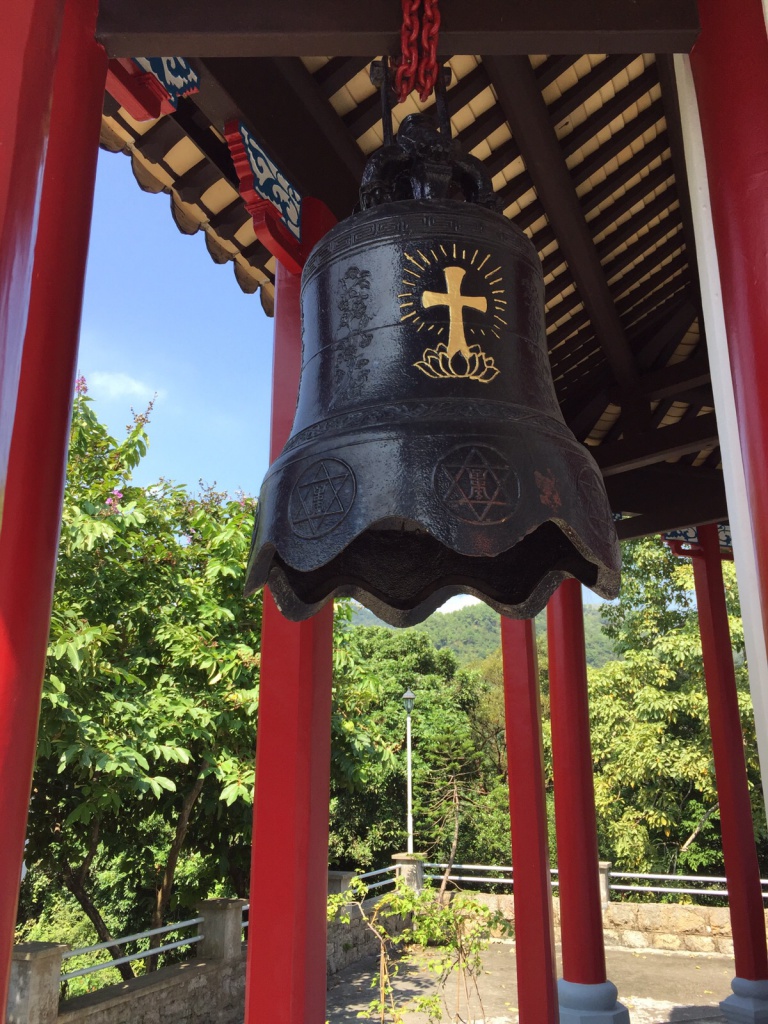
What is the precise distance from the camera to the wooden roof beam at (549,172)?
292cm

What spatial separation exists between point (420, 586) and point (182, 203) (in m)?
2.03

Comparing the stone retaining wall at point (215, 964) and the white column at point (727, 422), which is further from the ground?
the white column at point (727, 422)

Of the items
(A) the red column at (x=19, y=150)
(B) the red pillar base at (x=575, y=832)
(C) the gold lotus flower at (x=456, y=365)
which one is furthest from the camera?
(B) the red pillar base at (x=575, y=832)

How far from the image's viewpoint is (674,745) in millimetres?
14117

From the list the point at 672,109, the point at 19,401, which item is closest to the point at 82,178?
the point at 19,401

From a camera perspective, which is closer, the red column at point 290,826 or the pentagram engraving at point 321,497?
the pentagram engraving at point 321,497

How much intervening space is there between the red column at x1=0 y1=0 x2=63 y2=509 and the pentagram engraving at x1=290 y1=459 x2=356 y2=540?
55cm

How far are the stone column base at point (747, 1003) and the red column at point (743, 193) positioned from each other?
622 cm

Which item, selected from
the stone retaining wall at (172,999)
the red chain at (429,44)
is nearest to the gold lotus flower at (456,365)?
the red chain at (429,44)

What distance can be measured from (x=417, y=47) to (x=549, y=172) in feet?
5.68

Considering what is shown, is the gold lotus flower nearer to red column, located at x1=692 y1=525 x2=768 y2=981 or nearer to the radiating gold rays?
the radiating gold rays

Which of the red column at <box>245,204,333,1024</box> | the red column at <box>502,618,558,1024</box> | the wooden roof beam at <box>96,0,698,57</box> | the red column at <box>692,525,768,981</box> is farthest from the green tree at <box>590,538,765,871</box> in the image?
the wooden roof beam at <box>96,0,698,57</box>

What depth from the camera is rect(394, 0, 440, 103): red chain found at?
179 centimetres

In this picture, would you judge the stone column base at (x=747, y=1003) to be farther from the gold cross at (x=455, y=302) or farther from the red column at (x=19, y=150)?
the red column at (x=19, y=150)
